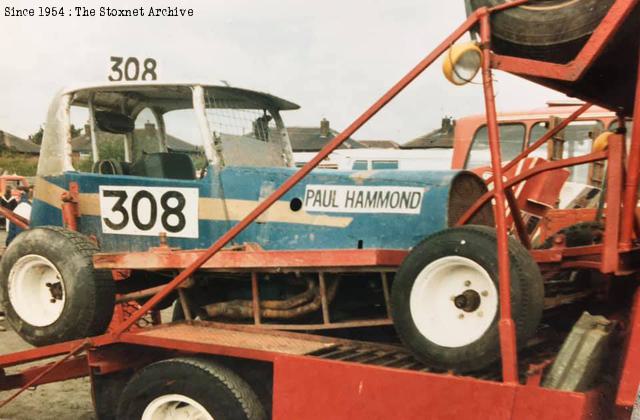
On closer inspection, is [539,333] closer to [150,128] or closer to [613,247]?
[613,247]

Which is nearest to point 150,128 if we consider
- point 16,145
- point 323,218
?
point 323,218

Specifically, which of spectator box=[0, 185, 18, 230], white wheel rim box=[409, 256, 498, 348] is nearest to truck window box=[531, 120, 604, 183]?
white wheel rim box=[409, 256, 498, 348]

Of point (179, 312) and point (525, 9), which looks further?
point (179, 312)

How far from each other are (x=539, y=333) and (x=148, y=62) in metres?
3.34

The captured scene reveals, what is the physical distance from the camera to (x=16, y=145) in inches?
2202

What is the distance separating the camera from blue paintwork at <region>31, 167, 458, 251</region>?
183 inches

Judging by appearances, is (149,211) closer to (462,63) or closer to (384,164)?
(462,63)

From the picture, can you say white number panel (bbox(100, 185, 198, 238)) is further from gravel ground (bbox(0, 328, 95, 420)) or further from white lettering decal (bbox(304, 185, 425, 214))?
gravel ground (bbox(0, 328, 95, 420))

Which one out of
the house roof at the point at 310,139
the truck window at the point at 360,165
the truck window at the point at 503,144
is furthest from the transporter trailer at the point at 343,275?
the house roof at the point at 310,139

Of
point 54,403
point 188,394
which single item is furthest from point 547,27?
point 54,403

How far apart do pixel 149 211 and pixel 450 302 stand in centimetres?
234

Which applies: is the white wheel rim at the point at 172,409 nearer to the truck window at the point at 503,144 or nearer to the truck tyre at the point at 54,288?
the truck tyre at the point at 54,288

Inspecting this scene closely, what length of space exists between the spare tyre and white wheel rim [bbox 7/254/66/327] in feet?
10.9

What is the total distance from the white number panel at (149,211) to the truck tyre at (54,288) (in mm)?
296
